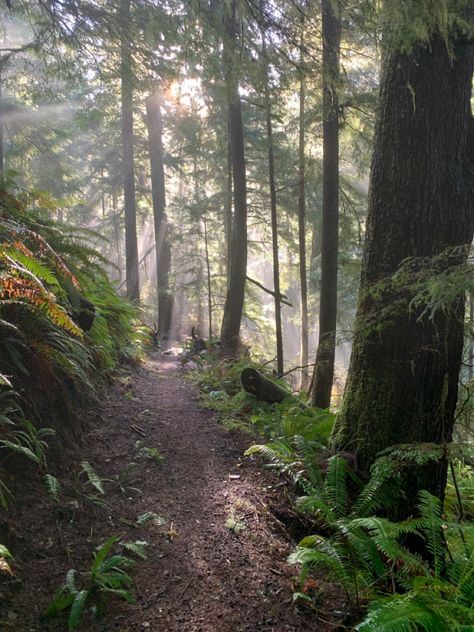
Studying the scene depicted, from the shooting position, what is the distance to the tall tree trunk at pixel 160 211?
16.7m

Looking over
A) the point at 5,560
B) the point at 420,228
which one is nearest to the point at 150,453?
the point at 5,560

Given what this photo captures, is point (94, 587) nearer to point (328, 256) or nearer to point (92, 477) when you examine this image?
point (92, 477)

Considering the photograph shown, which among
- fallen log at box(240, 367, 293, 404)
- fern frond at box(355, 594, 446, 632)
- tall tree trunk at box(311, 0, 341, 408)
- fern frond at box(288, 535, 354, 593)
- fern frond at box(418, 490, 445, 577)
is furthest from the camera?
tall tree trunk at box(311, 0, 341, 408)

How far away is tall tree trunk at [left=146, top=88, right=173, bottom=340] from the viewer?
54.6 feet

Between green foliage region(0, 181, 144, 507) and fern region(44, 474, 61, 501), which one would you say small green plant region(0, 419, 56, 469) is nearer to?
green foliage region(0, 181, 144, 507)

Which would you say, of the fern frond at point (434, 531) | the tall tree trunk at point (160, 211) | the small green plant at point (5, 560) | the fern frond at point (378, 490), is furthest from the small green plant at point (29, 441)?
the tall tree trunk at point (160, 211)

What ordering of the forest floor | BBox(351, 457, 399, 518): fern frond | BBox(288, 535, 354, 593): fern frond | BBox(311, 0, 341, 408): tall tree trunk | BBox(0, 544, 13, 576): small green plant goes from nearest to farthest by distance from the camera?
BBox(0, 544, 13, 576): small green plant < the forest floor < BBox(288, 535, 354, 593): fern frond < BBox(351, 457, 399, 518): fern frond < BBox(311, 0, 341, 408): tall tree trunk

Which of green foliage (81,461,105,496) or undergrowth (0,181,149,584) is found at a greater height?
undergrowth (0,181,149,584)

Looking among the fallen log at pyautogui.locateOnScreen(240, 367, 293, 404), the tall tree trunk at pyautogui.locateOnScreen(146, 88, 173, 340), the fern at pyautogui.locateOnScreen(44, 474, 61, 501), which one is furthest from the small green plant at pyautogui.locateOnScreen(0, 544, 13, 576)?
the tall tree trunk at pyautogui.locateOnScreen(146, 88, 173, 340)

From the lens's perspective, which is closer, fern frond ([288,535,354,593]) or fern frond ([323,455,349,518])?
fern frond ([288,535,354,593])

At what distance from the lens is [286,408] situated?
21.6 ft

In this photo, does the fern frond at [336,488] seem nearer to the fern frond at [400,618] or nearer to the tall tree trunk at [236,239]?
the fern frond at [400,618]

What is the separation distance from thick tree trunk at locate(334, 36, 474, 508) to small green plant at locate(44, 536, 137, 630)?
8.06 ft

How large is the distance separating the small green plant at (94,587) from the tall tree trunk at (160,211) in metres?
14.1
